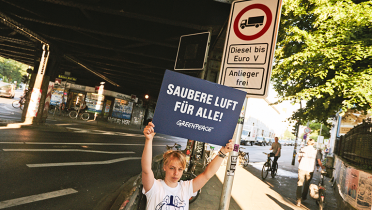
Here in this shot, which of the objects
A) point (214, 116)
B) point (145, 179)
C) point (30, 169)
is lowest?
point (30, 169)

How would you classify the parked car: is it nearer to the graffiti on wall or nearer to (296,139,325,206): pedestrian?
the graffiti on wall

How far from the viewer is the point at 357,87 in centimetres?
778

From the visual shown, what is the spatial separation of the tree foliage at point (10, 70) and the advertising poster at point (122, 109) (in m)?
50.2

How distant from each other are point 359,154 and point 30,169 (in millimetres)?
10139

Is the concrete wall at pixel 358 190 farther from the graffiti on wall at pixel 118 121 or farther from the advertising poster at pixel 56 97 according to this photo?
the advertising poster at pixel 56 97

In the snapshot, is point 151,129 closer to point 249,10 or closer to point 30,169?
point 249,10

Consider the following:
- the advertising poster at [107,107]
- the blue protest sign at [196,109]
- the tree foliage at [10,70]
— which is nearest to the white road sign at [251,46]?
the blue protest sign at [196,109]

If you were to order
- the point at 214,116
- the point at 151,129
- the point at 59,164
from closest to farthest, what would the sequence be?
the point at 151,129 < the point at 214,116 < the point at 59,164

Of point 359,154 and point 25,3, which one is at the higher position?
point 25,3

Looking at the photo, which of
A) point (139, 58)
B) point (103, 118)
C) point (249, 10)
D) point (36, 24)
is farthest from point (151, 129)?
point (103, 118)

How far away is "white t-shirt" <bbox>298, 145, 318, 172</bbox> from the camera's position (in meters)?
7.20

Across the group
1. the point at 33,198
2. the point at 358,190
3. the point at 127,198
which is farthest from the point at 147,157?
the point at 358,190

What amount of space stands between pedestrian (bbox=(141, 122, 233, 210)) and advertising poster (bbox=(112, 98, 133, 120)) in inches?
1176

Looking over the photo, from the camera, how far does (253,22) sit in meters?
2.40
